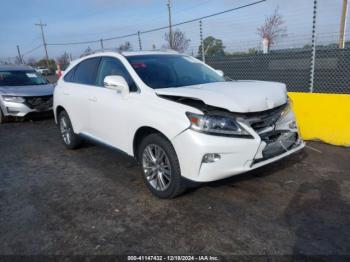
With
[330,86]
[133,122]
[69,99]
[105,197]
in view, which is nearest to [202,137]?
[133,122]

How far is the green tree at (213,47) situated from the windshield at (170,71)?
6.67 meters

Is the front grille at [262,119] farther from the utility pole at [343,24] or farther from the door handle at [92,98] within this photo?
the utility pole at [343,24]

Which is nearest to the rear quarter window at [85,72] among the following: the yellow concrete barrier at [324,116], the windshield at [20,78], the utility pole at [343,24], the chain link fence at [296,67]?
the yellow concrete barrier at [324,116]

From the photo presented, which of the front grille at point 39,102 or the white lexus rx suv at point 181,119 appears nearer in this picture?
the white lexus rx suv at point 181,119

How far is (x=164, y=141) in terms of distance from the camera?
3568 millimetres

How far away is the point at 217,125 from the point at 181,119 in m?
0.38

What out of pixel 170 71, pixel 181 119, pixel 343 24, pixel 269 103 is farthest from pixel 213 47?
pixel 181 119

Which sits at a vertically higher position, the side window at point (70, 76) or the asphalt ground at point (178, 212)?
the side window at point (70, 76)

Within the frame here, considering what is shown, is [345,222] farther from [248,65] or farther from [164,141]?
[248,65]

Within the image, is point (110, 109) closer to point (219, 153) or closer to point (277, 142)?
point (219, 153)

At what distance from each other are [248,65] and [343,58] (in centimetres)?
420

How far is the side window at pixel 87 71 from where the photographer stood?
16.8 ft

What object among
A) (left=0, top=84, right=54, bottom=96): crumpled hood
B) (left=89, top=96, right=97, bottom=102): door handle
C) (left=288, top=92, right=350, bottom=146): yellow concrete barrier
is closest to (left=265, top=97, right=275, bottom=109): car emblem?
(left=288, top=92, right=350, bottom=146): yellow concrete barrier

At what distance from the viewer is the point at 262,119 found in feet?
11.7
